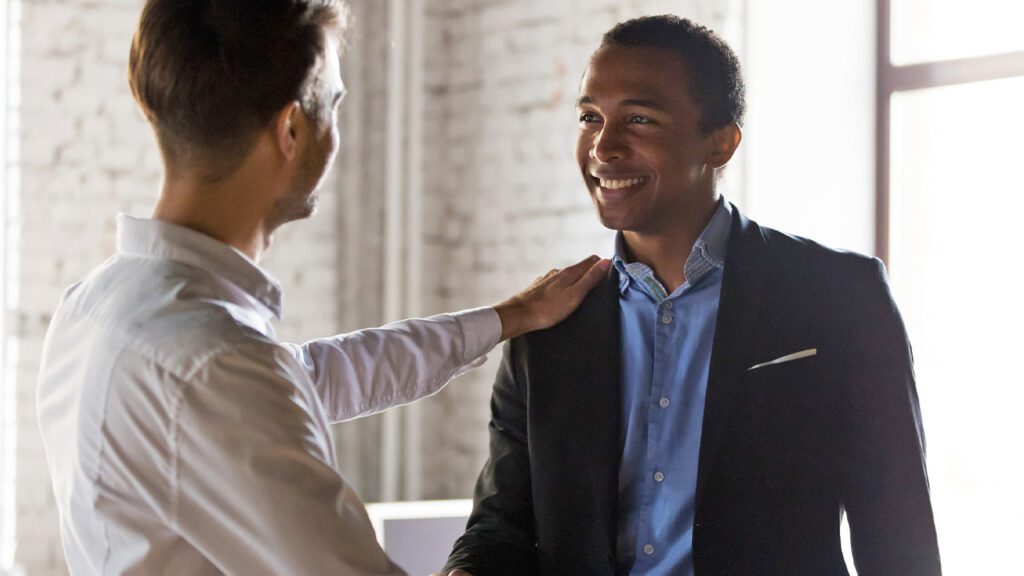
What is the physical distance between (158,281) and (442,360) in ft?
2.43

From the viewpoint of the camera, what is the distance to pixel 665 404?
1.87 meters

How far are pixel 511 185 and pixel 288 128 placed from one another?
9.41ft

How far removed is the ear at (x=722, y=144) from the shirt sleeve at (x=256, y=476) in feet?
3.30

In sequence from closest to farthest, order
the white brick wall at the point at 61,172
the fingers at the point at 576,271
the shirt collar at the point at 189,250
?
the shirt collar at the point at 189,250
the fingers at the point at 576,271
the white brick wall at the point at 61,172

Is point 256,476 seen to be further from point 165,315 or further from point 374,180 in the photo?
point 374,180

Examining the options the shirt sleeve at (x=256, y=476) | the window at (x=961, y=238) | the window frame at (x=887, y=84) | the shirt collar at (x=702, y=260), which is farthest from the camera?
the window frame at (x=887, y=84)

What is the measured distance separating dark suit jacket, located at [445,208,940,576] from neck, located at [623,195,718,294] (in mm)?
81

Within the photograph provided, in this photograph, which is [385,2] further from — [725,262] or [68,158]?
[725,262]

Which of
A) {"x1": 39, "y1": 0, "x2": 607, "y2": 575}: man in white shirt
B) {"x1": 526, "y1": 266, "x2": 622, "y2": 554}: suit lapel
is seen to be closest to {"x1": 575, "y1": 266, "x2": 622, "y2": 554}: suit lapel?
{"x1": 526, "y1": 266, "x2": 622, "y2": 554}: suit lapel

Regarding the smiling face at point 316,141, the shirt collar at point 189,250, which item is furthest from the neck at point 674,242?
the shirt collar at point 189,250

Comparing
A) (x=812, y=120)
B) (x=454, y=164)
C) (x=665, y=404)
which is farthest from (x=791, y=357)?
(x=454, y=164)

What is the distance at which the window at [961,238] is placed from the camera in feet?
11.1

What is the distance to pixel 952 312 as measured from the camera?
11.5 ft

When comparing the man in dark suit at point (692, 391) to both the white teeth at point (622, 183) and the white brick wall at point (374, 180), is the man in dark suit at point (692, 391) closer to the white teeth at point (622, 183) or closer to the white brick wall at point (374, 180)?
the white teeth at point (622, 183)
